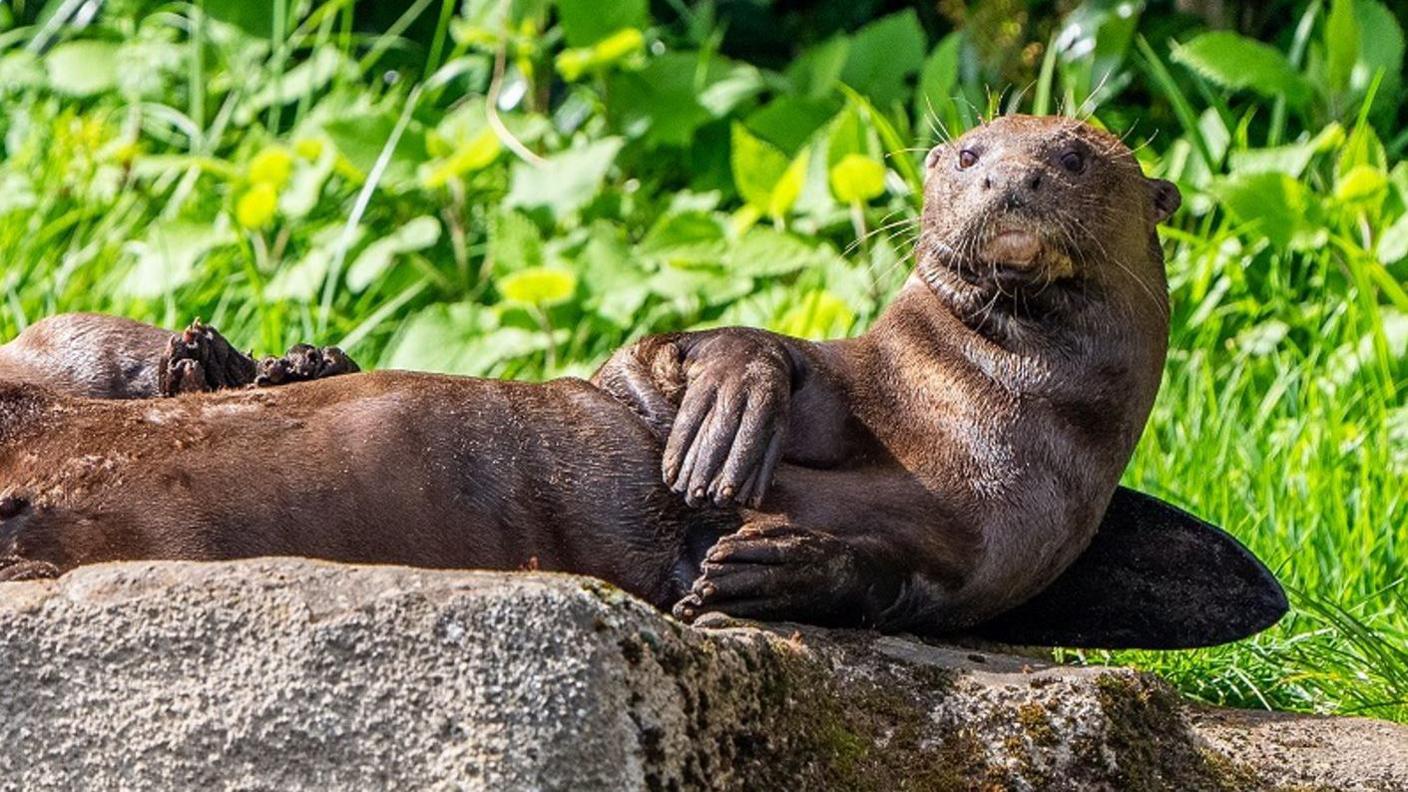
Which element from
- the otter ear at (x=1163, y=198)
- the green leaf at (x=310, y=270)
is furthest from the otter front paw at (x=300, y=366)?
the green leaf at (x=310, y=270)

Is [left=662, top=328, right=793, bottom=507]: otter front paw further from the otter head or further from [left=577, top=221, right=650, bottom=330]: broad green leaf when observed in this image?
[left=577, top=221, right=650, bottom=330]: broad green leaf

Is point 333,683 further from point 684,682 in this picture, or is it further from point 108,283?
point 108,283

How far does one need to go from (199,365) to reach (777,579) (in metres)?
1.02

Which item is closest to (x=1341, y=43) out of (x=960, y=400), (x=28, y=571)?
(x=960, y=400)

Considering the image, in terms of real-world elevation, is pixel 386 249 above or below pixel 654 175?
below

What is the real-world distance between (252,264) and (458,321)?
645 millimetres

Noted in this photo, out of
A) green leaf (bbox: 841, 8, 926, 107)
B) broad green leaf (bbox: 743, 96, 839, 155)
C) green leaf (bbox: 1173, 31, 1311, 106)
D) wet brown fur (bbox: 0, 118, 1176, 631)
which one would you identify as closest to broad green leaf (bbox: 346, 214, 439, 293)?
broad green leaf (bbox: 743, 96, 839, 155)

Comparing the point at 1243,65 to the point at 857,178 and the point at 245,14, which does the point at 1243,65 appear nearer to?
the point at 857,178

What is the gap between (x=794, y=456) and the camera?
3727 mm

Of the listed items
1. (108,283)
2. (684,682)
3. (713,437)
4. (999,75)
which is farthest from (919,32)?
(684,682)

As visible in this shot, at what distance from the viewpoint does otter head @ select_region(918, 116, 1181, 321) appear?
381 cm

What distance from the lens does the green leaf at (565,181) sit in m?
6.89

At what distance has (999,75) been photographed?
7.59 meters

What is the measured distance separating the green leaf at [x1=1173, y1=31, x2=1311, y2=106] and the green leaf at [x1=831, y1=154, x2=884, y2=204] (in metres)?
1.03
